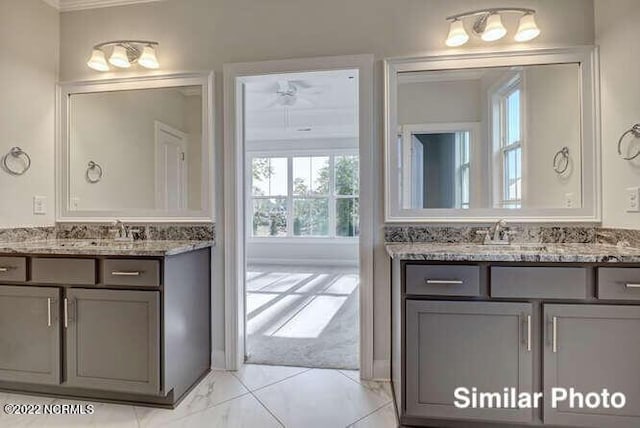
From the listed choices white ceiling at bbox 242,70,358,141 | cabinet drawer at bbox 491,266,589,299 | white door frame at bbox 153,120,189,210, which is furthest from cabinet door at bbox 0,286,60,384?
white ceiling at bbox 242,70,358,141

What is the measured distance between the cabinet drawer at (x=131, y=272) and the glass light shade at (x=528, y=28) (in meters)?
2.37

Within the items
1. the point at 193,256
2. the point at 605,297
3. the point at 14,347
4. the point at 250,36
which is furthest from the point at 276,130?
the point at 605,297

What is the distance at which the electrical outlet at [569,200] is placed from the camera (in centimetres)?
213

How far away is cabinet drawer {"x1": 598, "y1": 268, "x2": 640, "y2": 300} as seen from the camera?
1588 millimetres

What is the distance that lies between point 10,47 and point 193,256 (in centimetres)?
177

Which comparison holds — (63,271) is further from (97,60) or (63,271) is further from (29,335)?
(97,60)

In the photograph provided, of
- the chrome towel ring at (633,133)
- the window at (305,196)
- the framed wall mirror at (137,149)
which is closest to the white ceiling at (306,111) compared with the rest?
the window at (305,196)

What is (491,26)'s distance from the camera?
2.09 m

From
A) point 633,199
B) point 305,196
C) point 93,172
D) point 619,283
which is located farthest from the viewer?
point 305,196

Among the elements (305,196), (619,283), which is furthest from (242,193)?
(305,196)

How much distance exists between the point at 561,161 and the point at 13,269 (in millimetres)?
3189

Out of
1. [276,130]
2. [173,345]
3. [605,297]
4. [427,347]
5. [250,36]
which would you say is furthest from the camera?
[276,130]

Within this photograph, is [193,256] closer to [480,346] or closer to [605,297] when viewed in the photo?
[480,346]

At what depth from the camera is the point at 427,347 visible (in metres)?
1.72
